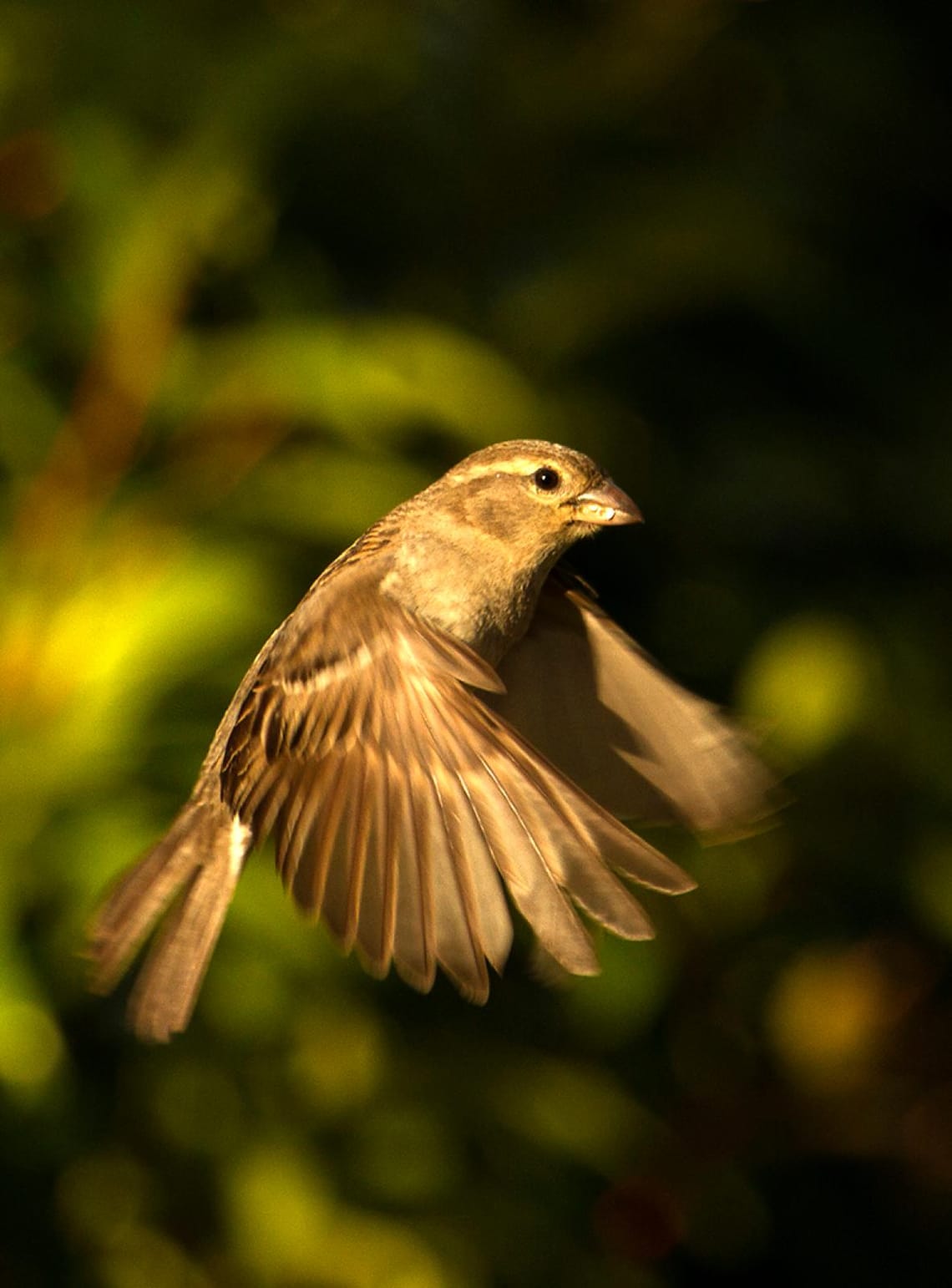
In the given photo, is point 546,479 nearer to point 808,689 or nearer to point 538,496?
point 538,496

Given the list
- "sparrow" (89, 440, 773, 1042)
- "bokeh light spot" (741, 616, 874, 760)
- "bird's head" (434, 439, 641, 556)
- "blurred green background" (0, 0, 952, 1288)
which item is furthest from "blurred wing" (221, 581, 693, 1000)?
"bokeh light spot" (741, 616, 874, 760)

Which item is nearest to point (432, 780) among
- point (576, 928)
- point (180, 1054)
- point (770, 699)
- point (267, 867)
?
point (576, 928)

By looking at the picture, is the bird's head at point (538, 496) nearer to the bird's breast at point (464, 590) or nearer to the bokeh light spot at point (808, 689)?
the bird's breast at point (464, 590)

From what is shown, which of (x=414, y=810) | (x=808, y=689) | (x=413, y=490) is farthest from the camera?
(x=808, y=689)

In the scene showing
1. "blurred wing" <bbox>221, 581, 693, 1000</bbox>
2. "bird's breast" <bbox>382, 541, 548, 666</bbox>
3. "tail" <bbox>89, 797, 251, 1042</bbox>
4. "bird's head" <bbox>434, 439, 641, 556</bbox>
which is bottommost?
"tail" <bbox>89, 797, 251, 1042</bbox>

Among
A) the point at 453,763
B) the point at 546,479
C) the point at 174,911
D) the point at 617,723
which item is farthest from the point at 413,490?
the point at 453,763

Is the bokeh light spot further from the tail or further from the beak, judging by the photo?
the beak

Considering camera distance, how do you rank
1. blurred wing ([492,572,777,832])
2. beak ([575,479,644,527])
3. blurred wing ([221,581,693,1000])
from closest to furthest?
blurred wing ([221,581,693,1000]) < beak ([575,479,644,527]) < blurred wing ([492,572,777,832])

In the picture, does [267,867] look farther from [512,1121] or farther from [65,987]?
[512,1121]
